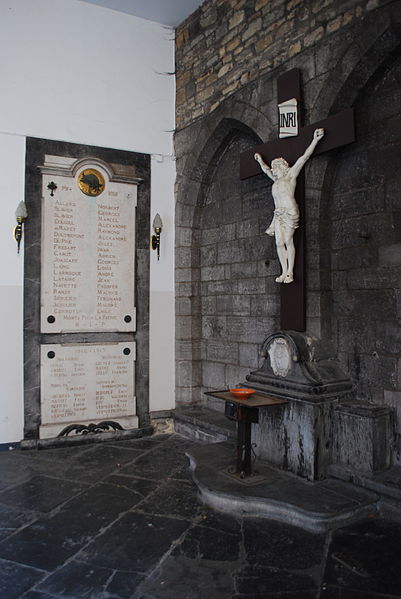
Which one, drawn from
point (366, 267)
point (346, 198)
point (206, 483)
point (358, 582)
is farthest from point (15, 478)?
point (346, 198)

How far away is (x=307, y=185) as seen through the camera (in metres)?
3.60

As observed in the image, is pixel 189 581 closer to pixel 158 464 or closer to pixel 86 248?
pixel 158 464

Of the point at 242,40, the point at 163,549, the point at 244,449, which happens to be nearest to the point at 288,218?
the point at 244,449

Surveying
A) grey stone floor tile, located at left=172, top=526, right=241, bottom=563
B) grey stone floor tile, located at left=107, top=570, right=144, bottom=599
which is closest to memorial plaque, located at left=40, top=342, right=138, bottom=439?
grey stone floor tile, located at left=172, top=526, right=241, bottom=563

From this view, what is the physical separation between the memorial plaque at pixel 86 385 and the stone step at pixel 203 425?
1.51ft

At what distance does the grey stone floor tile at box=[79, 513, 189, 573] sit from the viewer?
2.37 m

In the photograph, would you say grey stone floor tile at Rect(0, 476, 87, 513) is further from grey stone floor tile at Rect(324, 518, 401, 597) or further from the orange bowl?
grey stone floor tile at Rect(324, 518, 401, 597)

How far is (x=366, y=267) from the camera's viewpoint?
3348mm

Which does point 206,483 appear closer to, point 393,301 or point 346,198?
point 393,301

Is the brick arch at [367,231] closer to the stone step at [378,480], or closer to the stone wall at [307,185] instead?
the stone wall at [307,185]

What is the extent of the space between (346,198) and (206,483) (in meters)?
2.22

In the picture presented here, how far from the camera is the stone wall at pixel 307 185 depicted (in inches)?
127

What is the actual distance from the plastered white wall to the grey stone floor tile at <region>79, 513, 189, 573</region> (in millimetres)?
2059

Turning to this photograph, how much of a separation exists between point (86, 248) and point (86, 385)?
52.2 inches
